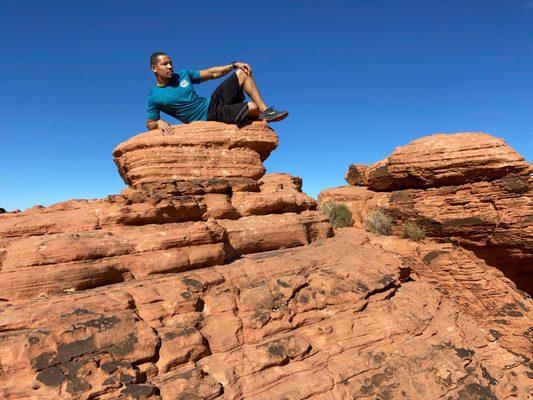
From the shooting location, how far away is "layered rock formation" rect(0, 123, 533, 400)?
536 centimetres

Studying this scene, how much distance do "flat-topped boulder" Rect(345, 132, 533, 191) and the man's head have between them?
475 inches

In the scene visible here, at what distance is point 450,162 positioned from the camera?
1631cm

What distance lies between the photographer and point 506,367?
28.2ft

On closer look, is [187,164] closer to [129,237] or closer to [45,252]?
[129,237]

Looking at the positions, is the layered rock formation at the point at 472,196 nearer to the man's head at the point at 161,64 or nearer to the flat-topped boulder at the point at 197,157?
the flat-topped boulder at the point at 197,157

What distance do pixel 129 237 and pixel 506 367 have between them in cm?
883

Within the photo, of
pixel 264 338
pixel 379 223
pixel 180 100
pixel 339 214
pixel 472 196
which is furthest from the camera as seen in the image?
pixel 339 214

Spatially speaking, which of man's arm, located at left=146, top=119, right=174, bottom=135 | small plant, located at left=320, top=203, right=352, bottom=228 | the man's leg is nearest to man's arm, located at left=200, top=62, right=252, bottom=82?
the man's leg

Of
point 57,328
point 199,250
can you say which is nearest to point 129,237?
point 199,250

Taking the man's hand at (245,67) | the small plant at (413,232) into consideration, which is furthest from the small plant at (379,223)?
the man's hand at (245,67)

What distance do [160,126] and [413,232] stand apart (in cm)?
1215

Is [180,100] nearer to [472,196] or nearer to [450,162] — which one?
[450,162]

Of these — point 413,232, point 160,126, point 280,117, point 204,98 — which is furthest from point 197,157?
point 413,232

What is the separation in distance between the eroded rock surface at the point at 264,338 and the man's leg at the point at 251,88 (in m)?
4.32
